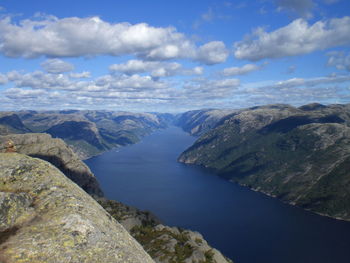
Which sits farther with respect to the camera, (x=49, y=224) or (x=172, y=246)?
(x=172, y=246)

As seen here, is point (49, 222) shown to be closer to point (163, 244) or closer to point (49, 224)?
point (49, 224)

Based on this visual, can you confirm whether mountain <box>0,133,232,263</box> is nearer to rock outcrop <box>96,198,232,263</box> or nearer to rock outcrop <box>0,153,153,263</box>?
rock outcrop <box>0,153,153,263</box>

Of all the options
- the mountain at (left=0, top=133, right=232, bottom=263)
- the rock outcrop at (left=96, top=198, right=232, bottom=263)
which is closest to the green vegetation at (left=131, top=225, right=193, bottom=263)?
the rock outcrop at (left=96, top=198, right=232, bottom=263)

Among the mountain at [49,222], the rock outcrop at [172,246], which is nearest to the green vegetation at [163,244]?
the rock outcrop at [172,246]

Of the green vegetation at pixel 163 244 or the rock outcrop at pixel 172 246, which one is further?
the green vegetation at pixel 163 244

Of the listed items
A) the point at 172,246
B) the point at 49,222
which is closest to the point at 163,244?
the point at 172,246

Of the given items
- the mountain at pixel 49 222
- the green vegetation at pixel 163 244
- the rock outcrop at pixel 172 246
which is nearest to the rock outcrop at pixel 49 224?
the mountain at pixel 49 222

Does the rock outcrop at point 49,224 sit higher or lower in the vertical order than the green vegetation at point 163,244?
higher

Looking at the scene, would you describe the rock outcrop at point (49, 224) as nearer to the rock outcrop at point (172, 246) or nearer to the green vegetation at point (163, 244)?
the rock outcrop at point (172, 246)

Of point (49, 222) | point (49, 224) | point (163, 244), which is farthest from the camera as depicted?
point (163, 244)

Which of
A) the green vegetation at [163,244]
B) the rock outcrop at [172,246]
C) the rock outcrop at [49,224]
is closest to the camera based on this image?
the rock outcrop at [49,224]

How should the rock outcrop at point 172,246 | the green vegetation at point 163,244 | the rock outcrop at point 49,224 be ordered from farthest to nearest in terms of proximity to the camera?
the green vegetation at point 163,244 → the rock outcrop at point 172,246 → the rock outcrop at point 49,224
